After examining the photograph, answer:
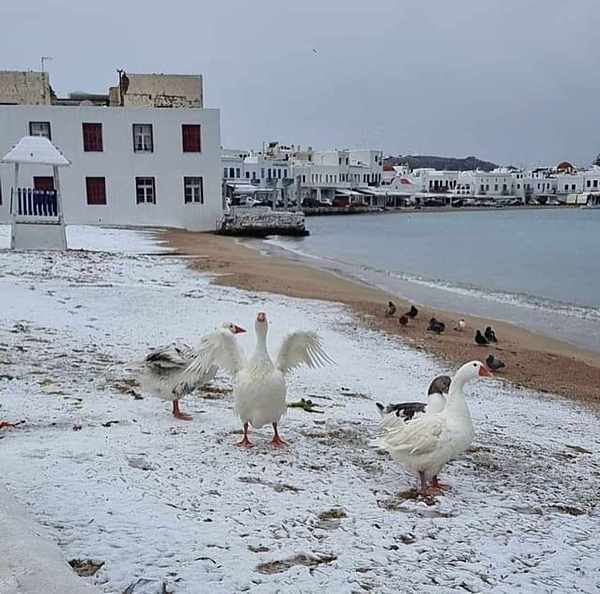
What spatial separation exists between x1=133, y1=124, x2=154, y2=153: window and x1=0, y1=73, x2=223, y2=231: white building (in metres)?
0.06

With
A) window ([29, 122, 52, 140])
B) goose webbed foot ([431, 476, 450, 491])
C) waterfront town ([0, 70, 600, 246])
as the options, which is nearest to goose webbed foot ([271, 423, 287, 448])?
goose webbed foot ([431, 476, 450, 491])

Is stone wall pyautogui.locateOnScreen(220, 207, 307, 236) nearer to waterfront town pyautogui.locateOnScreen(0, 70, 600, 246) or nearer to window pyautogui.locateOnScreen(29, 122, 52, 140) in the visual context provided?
waterfront town pyautogui.locateOnScreen(0, 70, 600, 246)

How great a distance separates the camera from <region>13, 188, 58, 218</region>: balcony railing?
19500 millimetres

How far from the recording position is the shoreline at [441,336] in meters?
11.0

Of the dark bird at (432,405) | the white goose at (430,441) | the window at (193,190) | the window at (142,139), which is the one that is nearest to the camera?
the white goose at (430,441)

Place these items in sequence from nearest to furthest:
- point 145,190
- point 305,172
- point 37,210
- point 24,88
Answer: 1. point 37,210
2. point 145,190
3. point 24,88
4. point 305,172

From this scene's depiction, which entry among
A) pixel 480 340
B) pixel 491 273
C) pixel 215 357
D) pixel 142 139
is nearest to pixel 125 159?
pixel 142 139

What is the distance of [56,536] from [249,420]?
7.19 ft

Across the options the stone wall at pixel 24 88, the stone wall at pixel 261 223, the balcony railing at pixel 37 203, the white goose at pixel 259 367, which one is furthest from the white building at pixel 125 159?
the white goose at pixel 259 367

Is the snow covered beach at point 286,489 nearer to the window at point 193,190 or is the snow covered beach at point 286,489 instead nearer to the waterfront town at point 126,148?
the waterfront town at point 126,148

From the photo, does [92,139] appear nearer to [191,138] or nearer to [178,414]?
[191,138]

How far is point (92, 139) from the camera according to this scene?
130 feet

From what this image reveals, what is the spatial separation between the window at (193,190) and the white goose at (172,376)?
36.2 m

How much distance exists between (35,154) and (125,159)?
845 inches
